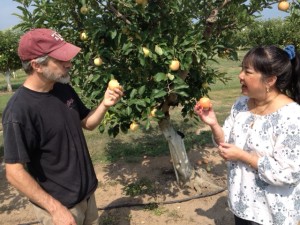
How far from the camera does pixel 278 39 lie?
20.0m

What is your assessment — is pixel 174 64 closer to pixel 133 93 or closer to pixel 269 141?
pixel 133 93

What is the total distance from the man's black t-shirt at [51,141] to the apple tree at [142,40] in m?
0.70

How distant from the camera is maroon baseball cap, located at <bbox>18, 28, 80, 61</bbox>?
2.00 meters

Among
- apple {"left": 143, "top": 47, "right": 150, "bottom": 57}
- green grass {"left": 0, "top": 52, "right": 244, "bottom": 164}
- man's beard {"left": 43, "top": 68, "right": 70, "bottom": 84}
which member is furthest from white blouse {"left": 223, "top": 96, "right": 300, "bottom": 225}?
green grass {"left": 0, "top": 52, "right": 244, "bottom": 164}

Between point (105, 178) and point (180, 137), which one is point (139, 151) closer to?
point (105, 178)

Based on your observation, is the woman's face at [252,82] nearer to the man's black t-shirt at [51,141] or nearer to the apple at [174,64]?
the apple at [174,64]

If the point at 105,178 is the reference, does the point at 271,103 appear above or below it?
above

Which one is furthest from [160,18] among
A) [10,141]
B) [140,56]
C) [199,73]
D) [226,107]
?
[226,107]

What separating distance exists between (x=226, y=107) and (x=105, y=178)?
4.66 m

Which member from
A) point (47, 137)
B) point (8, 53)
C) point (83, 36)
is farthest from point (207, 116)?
point (8, 53)

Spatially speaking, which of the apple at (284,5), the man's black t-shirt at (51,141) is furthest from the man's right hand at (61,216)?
the apple at (284,5)

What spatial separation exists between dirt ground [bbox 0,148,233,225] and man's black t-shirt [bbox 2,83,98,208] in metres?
1.51

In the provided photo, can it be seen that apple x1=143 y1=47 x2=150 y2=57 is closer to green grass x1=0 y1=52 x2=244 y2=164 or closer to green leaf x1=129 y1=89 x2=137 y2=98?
green leaf x1=129 y1=89 x2=137 y2=98

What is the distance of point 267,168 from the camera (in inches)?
71.8
